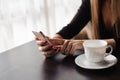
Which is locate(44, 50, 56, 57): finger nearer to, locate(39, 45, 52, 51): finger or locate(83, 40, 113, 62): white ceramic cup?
locate(39, 45, 52, 51): finger

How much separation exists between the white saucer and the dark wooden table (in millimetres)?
15

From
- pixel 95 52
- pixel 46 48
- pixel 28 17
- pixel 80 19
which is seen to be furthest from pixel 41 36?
pixel 28 17

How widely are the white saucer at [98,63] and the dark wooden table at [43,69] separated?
0.6 inches

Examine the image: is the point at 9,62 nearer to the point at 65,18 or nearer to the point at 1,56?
the point at 1,56

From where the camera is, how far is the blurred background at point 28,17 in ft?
6.13

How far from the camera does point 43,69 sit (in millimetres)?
1024

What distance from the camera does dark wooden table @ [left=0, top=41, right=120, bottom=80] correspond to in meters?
0.94

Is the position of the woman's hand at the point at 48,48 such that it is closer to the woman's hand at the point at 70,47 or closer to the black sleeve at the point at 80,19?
the woman's hand at the point at 70,47

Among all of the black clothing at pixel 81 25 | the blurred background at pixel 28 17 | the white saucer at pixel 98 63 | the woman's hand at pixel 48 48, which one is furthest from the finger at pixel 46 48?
the blurred background at pixel 28 17

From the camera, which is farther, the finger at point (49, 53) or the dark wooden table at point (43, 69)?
the finger at point (49, 53)

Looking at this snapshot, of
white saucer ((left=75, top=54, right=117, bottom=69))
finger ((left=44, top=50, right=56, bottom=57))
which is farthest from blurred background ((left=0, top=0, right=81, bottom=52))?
white saucer ((left=75, top=54, right=117, bottom=69))

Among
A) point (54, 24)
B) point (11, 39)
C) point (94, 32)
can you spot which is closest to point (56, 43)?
point (94, 32)

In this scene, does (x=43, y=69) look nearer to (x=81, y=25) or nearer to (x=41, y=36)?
(x=41, y=36)

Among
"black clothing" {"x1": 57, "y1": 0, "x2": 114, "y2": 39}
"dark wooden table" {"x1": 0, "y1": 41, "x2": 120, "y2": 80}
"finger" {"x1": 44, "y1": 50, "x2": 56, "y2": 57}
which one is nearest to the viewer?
"dark wooden table" {"x1": 0, "y1": 41, "x2": 120, "y2": 80}
